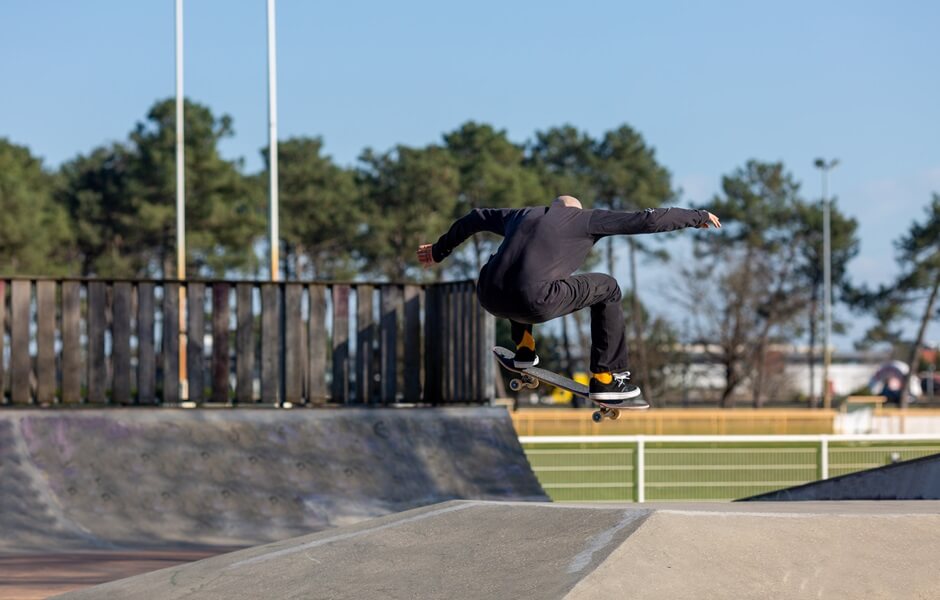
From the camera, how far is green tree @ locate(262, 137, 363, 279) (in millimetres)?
70625

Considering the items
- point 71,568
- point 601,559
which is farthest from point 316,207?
point 601,559

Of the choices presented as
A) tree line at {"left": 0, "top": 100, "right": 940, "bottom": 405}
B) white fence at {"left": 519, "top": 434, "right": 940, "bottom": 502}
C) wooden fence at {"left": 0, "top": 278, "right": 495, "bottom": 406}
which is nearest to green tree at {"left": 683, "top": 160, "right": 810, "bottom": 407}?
tree line at {"left": 0, "top": 100, "right": 940, "bottom": 405}

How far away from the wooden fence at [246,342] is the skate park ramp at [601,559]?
709 centimetres

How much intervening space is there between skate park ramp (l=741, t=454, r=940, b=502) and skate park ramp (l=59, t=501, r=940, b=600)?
278 centimetres

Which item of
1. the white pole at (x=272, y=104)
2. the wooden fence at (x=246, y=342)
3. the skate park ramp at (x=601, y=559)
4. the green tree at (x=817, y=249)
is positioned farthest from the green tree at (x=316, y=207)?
the skate park ramp at (x=601, y=559)

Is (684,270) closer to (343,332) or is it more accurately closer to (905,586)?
(343,332)

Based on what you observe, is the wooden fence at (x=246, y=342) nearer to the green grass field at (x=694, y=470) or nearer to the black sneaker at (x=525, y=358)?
the black sneaker at (x=525, y=358)

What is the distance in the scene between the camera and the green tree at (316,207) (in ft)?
232

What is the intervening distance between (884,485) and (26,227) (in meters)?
54.2

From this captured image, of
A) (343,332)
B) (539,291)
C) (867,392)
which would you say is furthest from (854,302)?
(539,291)

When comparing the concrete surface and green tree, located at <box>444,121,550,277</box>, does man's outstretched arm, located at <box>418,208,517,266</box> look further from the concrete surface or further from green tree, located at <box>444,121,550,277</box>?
green tree, located at <box>444,121,550,277</box>

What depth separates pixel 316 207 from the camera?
233 feet

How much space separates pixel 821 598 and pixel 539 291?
301 centimetres

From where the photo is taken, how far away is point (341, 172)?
7356 cm
